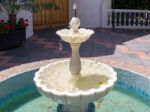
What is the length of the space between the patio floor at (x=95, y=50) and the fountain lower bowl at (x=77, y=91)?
1538 mm

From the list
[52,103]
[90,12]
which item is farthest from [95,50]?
[52,103]

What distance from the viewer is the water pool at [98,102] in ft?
17.2

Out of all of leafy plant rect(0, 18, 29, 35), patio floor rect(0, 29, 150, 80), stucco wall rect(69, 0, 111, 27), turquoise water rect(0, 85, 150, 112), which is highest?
stucco wall rect(69, 0, 111, 27)

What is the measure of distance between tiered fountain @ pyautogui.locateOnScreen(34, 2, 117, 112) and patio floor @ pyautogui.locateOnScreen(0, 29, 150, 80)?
1.62 metres

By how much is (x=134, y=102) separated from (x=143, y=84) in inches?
14.7

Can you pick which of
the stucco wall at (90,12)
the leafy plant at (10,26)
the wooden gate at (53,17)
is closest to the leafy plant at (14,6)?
the leafy plant at (10,26)

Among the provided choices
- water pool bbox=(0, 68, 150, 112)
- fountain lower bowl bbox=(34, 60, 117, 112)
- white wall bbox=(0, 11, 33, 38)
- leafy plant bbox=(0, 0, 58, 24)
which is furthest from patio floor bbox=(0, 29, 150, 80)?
fountain lower bowl bbox=(34, 60, 117, 112)

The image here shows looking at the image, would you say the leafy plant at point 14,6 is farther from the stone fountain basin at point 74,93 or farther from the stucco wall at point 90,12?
the stone fountain basin at point 74,93

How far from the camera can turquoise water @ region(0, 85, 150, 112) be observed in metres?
5.20

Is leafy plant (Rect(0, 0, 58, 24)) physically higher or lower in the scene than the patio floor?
higher

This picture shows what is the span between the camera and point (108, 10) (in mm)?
12500

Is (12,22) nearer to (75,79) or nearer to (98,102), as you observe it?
(98,102)

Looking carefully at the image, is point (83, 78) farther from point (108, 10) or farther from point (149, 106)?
point (108, 10)

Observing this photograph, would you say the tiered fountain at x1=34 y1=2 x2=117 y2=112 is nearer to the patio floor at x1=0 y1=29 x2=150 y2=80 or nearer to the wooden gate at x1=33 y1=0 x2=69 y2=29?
the patio floor at x1=0 y1=29 x2=150 y2=80
